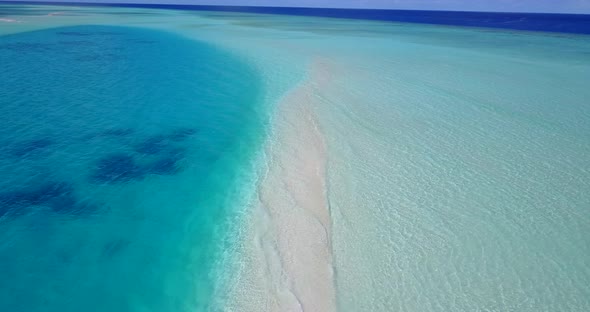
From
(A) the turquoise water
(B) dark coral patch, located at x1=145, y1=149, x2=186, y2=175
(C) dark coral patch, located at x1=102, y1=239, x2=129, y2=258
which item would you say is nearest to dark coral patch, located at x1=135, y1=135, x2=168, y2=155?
(A) the turquoise water

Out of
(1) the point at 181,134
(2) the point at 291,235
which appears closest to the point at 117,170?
(1) the point at 181,134

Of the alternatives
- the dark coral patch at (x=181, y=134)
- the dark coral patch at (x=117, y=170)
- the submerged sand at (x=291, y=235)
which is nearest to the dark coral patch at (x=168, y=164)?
the dark coral patch at (x=117, y=170)

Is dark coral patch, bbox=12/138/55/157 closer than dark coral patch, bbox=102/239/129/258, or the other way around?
dark coral patch, bbox=102/239/129/258

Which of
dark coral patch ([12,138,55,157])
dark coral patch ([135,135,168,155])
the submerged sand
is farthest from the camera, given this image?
dark coral patch ([135,135,168,155])

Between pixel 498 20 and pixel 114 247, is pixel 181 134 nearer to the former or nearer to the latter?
pixel 114 247

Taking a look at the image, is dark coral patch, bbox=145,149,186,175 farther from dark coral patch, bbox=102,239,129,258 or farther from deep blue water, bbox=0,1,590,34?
deep blue water, bbox=0,1,590,34

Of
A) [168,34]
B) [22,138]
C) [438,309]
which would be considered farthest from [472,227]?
[168,34]
